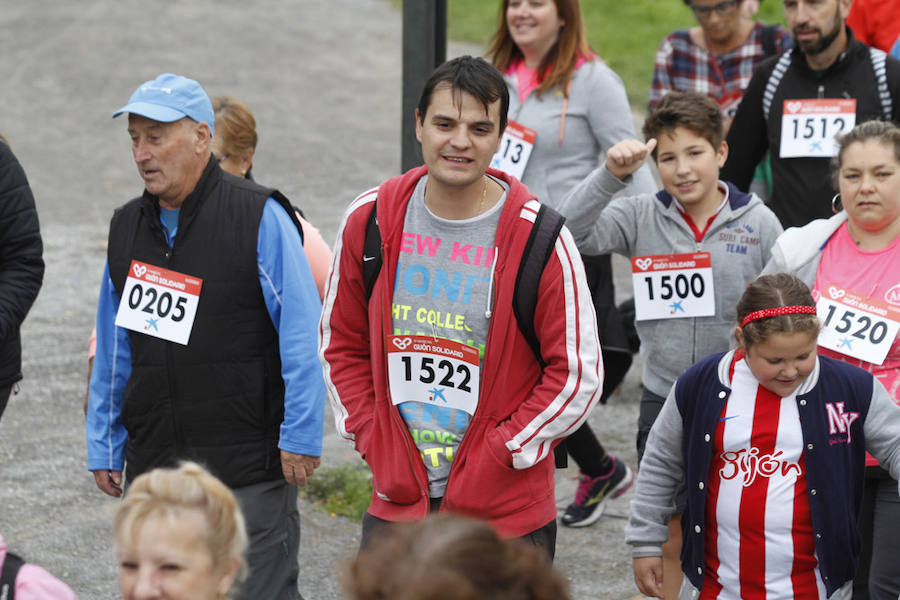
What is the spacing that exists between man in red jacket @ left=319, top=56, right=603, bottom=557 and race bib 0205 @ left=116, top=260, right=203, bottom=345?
2.18 ft

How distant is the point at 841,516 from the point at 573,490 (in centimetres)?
275

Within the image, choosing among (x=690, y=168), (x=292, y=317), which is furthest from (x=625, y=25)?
(x=292, y=317)

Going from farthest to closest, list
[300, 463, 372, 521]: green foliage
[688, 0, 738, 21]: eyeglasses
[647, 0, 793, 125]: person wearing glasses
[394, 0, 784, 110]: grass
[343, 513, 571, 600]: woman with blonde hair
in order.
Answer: [394, 0, 784, 110]: grass
[647, 0, 793, 125]: person wearing glasses
[688, 0, 738, 21]: eyeglasses
[300, 463, 372, 521]: green foliage
[343, 513, 571, 600]: woman with blonde hair

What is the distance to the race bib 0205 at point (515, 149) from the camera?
5242 mm

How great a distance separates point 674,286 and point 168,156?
71.1 inches

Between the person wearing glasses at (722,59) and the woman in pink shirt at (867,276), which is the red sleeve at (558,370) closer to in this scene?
the woman in pink shirt at (867,276)

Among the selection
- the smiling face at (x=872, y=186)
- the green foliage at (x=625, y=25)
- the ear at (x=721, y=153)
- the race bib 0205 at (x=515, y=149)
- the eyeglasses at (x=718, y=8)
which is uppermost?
the green foliage at (x=625, y=25)

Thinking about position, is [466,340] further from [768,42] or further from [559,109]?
[768,42]

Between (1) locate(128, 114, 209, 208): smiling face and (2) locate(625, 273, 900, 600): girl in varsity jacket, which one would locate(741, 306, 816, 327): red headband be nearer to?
(2) locate(625, 273, 900, 600): girl in varsity jacket

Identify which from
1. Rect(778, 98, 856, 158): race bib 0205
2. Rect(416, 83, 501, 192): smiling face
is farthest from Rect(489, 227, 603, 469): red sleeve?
Rect(778, 98, 856, 158): race bib 0205

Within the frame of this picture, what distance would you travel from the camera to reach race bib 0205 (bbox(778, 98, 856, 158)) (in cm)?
523

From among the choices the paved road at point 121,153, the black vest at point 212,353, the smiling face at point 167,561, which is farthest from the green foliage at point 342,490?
the smiling face at point 167,561

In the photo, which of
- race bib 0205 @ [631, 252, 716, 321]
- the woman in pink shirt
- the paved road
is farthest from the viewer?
the paved road

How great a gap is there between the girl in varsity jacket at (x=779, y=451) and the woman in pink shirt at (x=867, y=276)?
357mm
